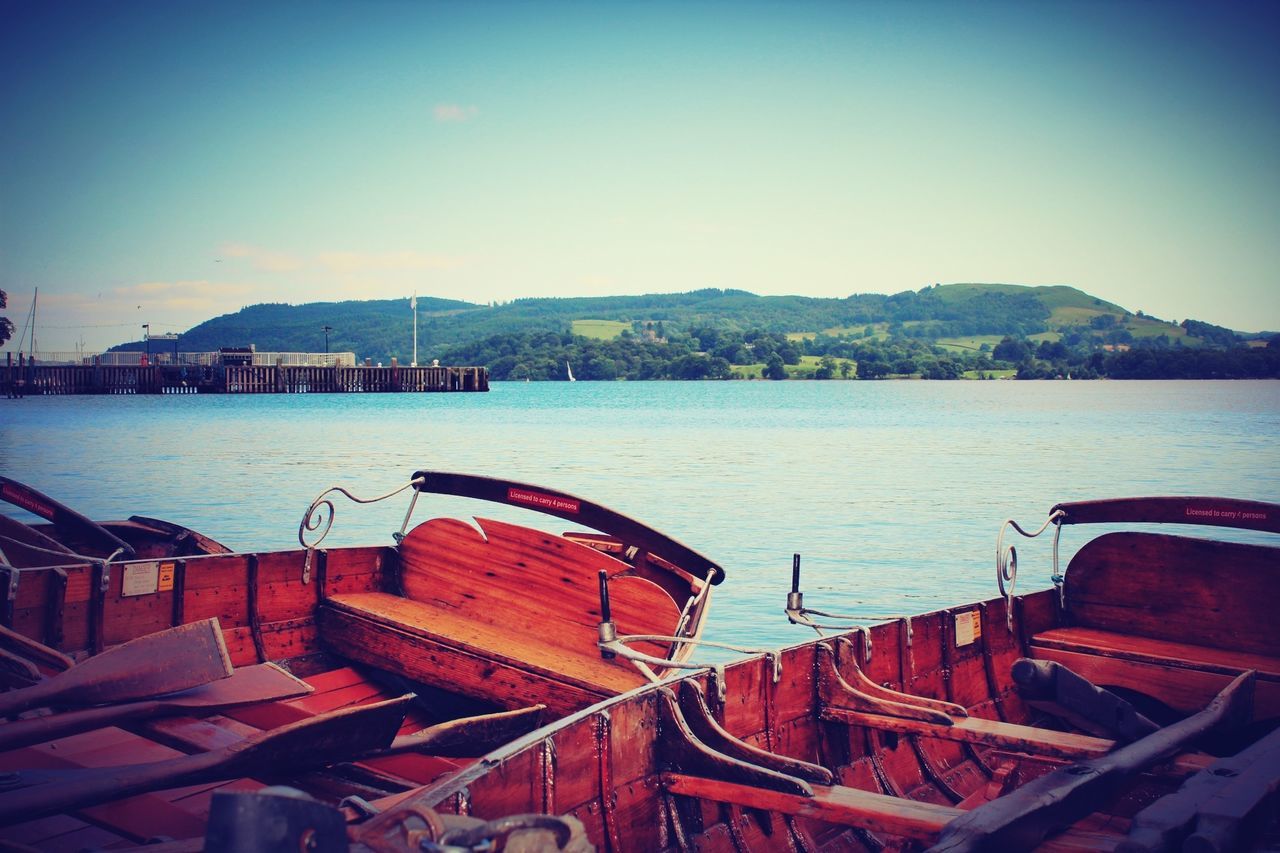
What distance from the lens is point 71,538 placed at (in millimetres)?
10867

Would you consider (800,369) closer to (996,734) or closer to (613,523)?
(613,523)

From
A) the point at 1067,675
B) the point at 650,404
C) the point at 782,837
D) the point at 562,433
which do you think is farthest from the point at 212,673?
the point at 650,404

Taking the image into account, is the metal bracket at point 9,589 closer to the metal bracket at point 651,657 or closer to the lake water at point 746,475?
the metal bracket at point 651,657

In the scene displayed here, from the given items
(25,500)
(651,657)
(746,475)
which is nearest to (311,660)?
(651,657)

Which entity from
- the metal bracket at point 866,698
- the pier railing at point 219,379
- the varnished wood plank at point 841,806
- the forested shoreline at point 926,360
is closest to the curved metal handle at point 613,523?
the metal bracket at point 866,698

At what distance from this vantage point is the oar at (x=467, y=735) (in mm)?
6605

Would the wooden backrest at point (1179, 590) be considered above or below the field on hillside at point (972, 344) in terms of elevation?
below

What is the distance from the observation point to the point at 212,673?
652 cm

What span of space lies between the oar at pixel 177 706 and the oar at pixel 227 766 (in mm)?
334

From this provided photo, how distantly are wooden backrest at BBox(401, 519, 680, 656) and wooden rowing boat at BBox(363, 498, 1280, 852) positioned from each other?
1.34 metres

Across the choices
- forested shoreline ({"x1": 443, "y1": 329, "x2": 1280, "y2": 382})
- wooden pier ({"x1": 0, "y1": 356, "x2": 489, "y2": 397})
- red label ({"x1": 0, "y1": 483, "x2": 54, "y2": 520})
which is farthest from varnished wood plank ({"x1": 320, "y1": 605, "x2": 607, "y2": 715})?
forested shoreline ({"x1": 443, "y1": 329, "x2": 1280, "y2": 382})

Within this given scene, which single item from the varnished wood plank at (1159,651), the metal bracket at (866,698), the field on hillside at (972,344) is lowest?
the varnished wood plank at (1159,651)

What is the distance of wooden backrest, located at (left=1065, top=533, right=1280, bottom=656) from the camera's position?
8.06m

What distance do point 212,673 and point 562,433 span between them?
61340mm
